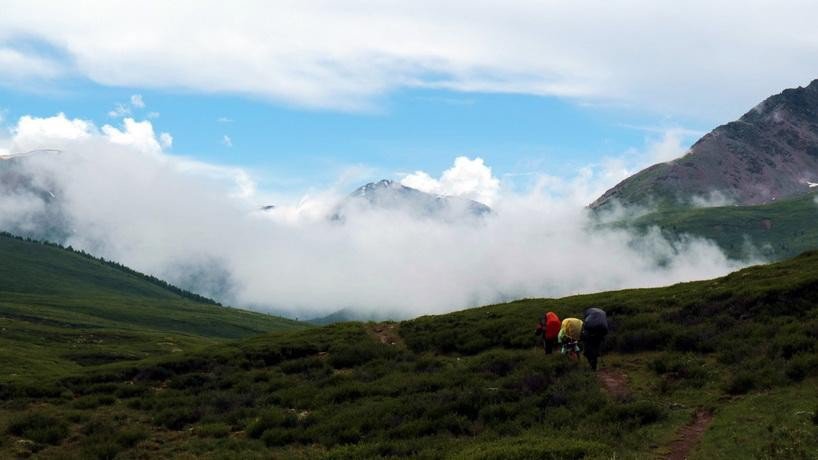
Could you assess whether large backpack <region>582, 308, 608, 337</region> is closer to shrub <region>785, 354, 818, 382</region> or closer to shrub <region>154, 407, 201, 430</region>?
shrub <region>785, 354, 818, 382</region>

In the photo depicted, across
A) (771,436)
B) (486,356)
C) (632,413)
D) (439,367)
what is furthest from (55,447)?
(771,436)

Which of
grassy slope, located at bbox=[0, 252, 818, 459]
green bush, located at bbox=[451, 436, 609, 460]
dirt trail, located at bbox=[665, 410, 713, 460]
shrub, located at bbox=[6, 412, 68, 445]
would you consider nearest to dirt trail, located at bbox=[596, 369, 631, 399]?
grassy slope, located at bbox=[0, 252, 818, 459]

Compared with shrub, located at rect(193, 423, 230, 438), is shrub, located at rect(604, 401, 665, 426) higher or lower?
higher

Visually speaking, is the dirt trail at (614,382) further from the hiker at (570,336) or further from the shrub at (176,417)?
the shrub at (176,417)

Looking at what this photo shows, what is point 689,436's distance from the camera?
21.2m

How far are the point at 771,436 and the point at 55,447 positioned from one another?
91.1 ft

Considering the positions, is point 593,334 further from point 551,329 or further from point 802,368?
point 802,368

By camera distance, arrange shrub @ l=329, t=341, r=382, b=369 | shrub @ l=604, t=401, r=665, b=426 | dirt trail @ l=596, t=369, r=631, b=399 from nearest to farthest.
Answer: shrub @ l=604, t=401, r=665, b=426 → dirt trail @ l=596, t=369, r=631, b=399 → shrub @ l=329, t=341, r=382, b=369

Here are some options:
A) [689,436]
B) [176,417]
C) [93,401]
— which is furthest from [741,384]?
[93,401]

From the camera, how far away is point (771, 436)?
19141 mm

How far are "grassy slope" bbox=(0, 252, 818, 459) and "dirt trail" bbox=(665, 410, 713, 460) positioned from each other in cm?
37

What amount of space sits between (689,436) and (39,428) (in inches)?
1101

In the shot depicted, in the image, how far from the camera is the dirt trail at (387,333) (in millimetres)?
48500

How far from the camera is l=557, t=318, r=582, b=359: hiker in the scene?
3269 cm
